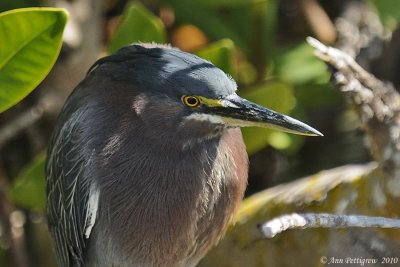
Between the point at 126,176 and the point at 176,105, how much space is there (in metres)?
0.30

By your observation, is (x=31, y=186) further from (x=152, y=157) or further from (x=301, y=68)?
(x=301, y=68)

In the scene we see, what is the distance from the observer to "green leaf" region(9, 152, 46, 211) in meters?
3.15

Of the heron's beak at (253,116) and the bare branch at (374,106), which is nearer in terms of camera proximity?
the heron's beak at (253,116)

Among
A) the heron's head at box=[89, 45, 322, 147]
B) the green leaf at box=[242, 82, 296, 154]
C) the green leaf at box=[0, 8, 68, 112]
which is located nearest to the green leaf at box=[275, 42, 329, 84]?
the green leaf at box=[242, 82, 296, 154]

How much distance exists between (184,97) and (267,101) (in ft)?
2.33

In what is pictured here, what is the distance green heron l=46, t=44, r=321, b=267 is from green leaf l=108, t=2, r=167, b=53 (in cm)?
37

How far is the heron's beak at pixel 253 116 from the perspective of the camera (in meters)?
2.42

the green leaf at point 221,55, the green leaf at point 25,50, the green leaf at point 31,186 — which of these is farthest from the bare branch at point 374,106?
the green leaf at point 31,186

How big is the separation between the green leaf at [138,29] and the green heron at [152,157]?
1.20ft

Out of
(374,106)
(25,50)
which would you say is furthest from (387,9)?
(25,50)

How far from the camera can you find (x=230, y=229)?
10.4 feet

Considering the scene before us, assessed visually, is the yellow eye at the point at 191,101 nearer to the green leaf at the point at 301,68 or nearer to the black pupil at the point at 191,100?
the black pupil at the point at 191,100

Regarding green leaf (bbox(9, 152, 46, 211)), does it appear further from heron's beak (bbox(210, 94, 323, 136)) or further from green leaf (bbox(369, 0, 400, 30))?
green leaf (bbox(369, 0, 400, 30))

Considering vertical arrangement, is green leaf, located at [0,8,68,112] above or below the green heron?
above
